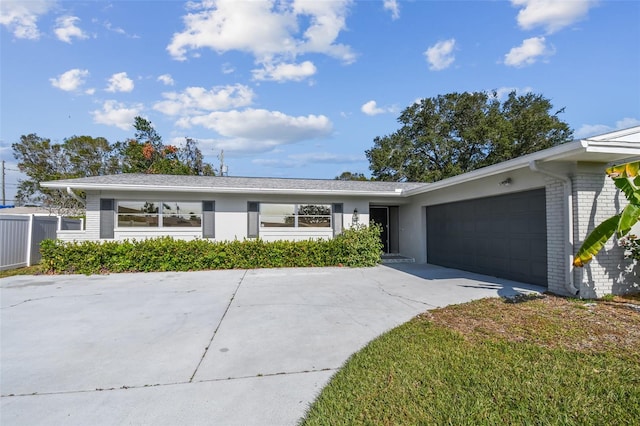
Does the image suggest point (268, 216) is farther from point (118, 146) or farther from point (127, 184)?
point (118, 146)

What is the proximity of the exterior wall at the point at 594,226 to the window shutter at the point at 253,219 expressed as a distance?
30.3 ft

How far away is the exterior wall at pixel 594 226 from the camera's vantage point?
6.16m

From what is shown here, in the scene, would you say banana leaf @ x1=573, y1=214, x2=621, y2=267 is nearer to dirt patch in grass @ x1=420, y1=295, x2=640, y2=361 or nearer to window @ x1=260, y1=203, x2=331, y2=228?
dirt patch in grass @ x1=420, y1=295, x2=640, y2=361

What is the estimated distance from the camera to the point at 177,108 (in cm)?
1748

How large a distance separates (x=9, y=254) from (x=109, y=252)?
3706 millimetres

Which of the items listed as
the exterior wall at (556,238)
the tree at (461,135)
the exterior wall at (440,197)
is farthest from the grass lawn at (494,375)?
the tree at (461,135)

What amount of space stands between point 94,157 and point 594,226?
1504 inches

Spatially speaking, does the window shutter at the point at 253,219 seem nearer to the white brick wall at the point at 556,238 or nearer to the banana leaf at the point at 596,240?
the white brick wall at the point at 556,238

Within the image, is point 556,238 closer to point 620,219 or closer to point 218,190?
point 620,219

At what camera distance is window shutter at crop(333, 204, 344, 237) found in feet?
40.2

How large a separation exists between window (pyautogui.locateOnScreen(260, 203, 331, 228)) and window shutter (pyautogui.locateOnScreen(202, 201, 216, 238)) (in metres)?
1.72

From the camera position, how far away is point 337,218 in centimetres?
1231

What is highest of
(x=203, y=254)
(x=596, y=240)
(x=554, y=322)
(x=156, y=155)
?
(x=156, y=155)

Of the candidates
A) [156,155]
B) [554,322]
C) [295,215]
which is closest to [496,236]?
[554,322]
